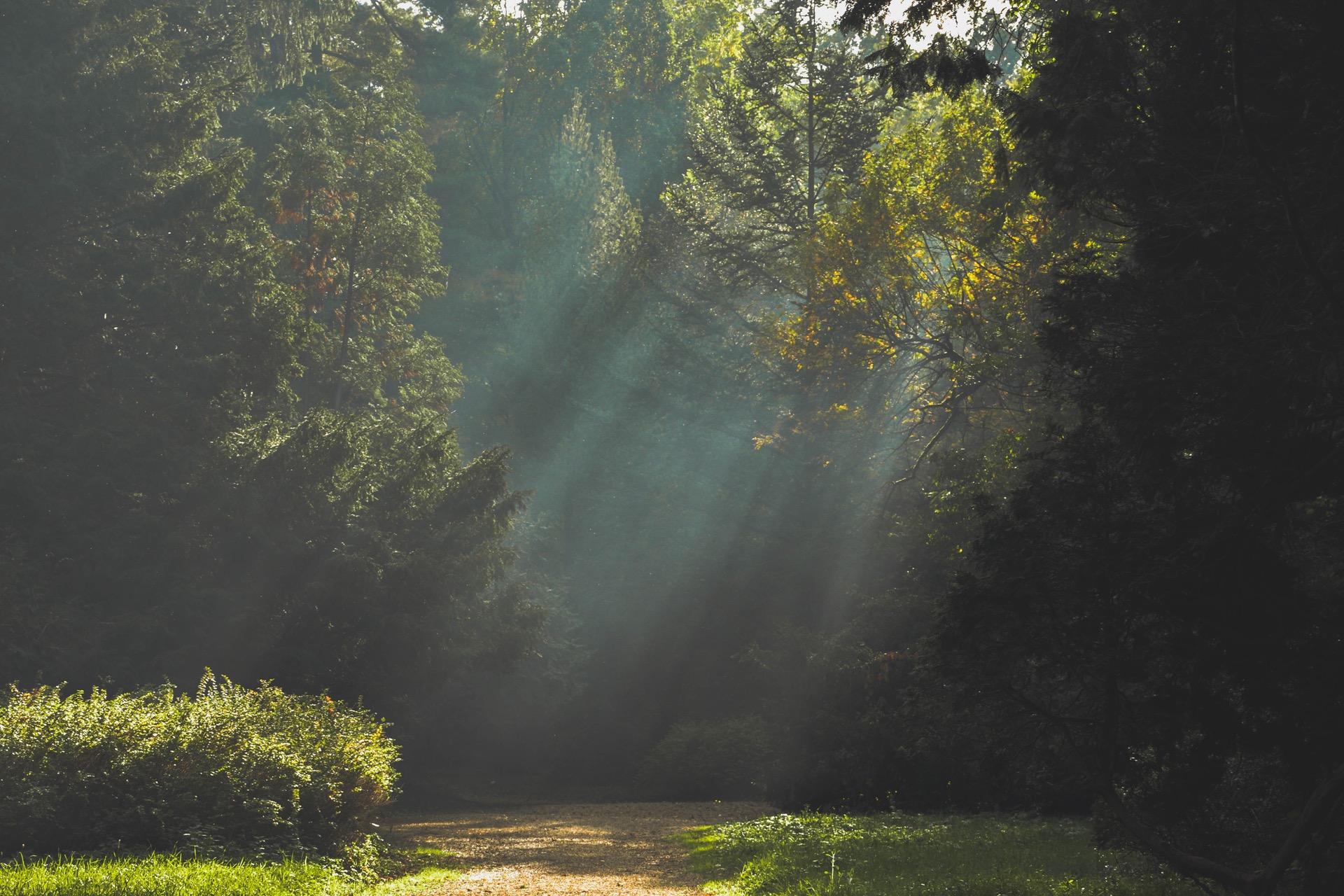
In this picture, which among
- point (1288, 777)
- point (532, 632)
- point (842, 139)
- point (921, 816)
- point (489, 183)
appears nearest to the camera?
point (1288, 777)

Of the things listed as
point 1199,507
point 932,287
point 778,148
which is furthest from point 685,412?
point 1199,507

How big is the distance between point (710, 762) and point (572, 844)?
9.95m

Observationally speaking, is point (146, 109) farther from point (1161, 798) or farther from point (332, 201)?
point (1161, 798)

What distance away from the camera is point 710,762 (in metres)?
24.6

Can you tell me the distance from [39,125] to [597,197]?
1882 centimetres

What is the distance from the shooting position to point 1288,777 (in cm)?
705

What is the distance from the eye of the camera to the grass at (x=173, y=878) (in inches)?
294

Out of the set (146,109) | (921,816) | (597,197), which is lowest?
(921,816)

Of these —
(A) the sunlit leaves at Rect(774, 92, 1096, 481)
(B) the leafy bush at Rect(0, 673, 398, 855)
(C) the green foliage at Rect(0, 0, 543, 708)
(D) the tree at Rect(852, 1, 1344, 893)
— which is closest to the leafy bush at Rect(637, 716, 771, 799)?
(C) the green foliage at Rect(0, 0, 543, 708)

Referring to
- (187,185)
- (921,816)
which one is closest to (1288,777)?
(921,816)

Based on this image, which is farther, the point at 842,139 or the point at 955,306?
the point at 842,139

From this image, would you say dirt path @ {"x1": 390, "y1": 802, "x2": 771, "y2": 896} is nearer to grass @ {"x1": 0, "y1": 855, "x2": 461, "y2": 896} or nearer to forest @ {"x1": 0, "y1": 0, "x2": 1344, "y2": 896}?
grass @ {"x1": 0, "y1": 855, "x2": 461, "y2": 896}

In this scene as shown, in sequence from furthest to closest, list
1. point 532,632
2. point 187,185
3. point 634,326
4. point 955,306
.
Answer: point 634,326
point 532,632
point 187,185
point 955,306

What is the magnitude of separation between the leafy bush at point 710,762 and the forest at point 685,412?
140mm
